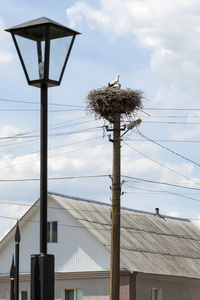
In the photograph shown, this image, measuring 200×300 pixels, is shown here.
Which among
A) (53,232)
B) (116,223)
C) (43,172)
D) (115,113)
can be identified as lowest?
(43,172)

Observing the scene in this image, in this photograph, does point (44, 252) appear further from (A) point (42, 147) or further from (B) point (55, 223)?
(B) point (55, 223)

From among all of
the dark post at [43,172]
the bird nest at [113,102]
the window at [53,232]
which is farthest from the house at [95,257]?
the dark post at [43,172]

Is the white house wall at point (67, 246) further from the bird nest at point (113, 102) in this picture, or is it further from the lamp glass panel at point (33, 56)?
the lamp glass panel at point (33, 56)

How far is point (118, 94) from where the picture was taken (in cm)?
2347

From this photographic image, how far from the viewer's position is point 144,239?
34.0 meters

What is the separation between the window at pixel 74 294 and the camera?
30.5 m

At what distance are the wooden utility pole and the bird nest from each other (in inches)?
60.0

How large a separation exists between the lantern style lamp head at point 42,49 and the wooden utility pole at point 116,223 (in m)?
12.8

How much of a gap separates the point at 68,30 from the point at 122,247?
23587mm

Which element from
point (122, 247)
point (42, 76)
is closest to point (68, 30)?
point (42, 76)

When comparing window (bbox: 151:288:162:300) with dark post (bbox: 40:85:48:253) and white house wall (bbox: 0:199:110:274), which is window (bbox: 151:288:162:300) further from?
dark post (bbox: 40:85:48:253)

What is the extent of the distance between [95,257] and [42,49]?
900 inches

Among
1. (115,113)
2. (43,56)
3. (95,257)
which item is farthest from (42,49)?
(95,257)

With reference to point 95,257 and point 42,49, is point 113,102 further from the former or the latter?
point 42,49
